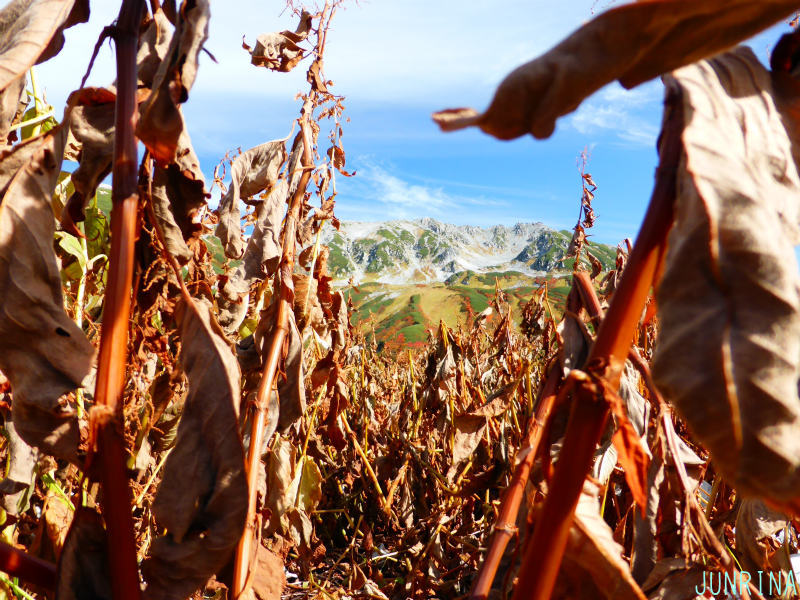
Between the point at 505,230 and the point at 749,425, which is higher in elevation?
the point at 749,425

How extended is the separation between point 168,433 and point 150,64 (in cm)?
113

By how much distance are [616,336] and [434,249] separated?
Answer: 310ft

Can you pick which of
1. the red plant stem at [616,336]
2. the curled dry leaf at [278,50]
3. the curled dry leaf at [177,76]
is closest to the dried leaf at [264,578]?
the red plant stem at [616,336]

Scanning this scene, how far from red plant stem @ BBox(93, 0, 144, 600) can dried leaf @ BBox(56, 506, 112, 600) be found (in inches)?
1.5

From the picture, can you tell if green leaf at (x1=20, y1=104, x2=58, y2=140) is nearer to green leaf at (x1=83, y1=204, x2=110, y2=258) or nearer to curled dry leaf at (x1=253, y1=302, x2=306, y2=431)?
green leaf at (x1=83, y1=204, x2=110, y2=258)

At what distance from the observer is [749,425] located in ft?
1.18

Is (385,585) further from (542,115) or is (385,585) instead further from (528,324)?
(542,115)

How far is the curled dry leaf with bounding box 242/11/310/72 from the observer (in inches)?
50.2

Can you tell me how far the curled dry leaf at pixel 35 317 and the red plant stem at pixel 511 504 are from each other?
635 mm

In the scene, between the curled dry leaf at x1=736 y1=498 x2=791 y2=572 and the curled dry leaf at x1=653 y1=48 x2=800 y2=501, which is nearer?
the curled dry leaf at x1=653 y1=48 x2=800 y2=501

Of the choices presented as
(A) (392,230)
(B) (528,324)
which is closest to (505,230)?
(A) (392,230)

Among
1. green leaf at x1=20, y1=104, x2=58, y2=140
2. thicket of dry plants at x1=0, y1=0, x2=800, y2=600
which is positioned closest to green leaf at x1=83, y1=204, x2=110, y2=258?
thicket of dry plants at x1=0, y1=0, x2=800, y2=600

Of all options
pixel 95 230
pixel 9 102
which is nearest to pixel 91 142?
pixel 9 102

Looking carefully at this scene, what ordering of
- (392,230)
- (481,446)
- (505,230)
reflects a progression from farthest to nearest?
(505,230) → (392,230) → (481,446)
